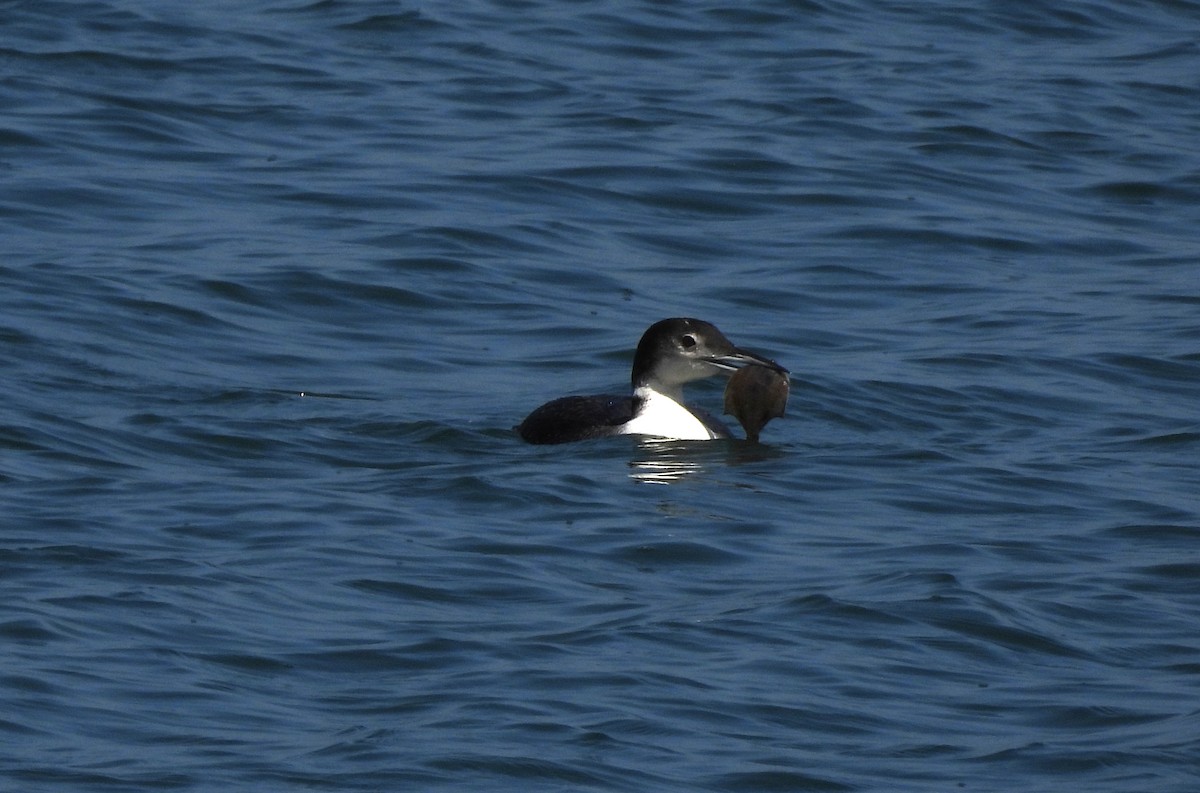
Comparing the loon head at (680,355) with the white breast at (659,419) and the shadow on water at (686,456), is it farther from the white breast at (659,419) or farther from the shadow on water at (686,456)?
the shadow on water at (686,456)

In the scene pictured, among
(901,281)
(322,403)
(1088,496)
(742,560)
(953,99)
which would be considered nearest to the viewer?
(742,560)

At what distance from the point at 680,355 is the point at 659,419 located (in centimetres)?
36

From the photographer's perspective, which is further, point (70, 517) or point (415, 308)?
point (415, 308)

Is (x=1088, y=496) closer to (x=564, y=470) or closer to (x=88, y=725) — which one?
(x=564, y=470)

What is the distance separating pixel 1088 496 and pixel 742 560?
2.02 m

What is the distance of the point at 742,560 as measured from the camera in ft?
30.4

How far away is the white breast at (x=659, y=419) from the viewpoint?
1157cm

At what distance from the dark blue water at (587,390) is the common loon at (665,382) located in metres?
0.22

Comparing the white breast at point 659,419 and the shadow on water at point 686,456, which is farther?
the white breast at point 659,419

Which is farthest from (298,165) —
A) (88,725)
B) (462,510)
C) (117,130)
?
(88,725)

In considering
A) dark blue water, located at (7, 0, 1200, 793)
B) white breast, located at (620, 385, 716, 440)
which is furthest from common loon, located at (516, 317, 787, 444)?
dark blue water, located at (7, 0, 1200, 793)

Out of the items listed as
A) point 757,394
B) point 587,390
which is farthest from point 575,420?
point 587,390

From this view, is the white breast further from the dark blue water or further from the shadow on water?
the dark blue water

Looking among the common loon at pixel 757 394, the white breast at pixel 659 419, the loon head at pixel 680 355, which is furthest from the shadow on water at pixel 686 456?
the loon head at pixel 680 355
